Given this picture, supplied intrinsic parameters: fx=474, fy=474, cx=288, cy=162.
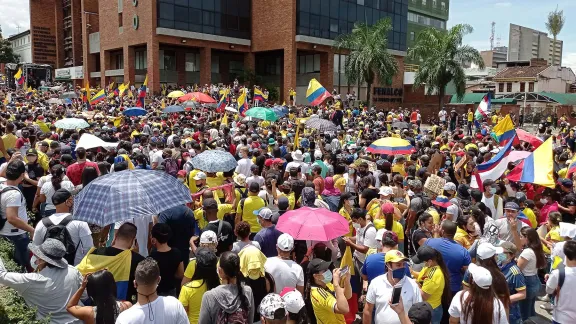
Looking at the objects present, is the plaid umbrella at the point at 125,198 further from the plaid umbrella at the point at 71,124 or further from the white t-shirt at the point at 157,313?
the plaid umbrella at the point at 71,124

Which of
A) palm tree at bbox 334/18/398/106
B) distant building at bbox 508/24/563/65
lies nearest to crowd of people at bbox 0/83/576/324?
palm tree at bbox 334/18/398/106

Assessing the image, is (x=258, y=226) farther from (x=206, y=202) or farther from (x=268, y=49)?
(x=268, y=49)

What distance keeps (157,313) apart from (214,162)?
4.42 meters

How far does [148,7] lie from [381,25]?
690 inches

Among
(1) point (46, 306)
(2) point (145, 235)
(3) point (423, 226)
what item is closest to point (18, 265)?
(2) point (145, 235)

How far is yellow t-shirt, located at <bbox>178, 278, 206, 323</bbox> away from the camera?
13.3 feet

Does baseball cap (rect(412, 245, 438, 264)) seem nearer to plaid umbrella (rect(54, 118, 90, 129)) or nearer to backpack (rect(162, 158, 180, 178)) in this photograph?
backpack (rect(162, 158, 180, 178))

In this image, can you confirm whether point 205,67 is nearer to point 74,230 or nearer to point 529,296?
point 74,230

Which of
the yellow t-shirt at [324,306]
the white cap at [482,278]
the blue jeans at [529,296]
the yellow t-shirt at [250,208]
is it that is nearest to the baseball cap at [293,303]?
the yellow t-shirt at [324,306]

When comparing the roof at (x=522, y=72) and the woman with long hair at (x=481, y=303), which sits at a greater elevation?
the roof at (x=522, y=72)

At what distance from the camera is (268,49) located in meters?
39.7

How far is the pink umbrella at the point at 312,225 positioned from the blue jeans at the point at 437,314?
3.99 ft

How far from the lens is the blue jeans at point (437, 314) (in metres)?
4.65

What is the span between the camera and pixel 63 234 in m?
4.90
